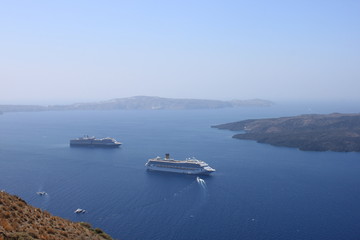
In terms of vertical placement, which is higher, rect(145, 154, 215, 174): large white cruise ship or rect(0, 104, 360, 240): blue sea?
rect(145, 154, 215, 174): large white cruise ship

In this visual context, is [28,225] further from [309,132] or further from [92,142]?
[309,132]

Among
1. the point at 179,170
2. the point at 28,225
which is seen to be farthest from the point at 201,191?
the point at 28,225

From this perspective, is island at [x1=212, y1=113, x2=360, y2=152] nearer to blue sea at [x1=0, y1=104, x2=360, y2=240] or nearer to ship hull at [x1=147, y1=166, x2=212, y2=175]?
blue sea at [x1=0, y1=104, x2=360, y2=240]

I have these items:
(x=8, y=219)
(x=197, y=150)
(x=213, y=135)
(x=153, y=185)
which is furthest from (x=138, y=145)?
(x=8, y=219)

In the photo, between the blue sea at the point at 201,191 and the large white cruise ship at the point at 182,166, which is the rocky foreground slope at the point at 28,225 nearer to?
the blue sea at the point at 201,191

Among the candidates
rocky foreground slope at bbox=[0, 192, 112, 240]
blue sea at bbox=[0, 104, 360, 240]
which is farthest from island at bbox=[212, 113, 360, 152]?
rocky foreground slope at bbox=[0, 192, 112, 240]

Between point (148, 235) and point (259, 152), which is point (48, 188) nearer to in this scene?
point (148, 235)

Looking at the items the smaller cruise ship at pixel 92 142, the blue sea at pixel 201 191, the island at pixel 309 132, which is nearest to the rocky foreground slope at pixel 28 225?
the blue sea at pixel 201 191
